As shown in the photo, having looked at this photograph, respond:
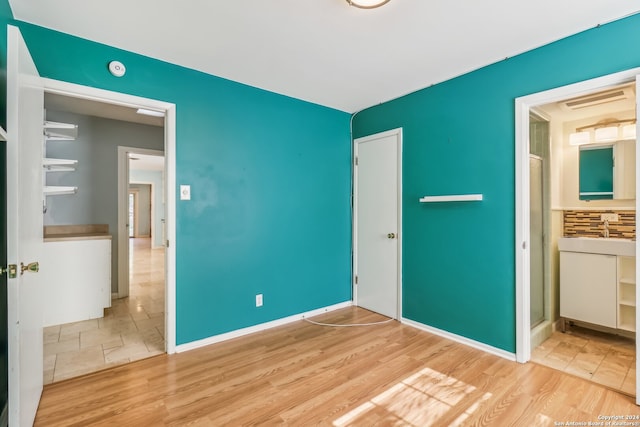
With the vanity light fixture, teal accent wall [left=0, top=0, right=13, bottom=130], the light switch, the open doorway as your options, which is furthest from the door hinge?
the vanity light fixture

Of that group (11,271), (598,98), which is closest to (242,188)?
(11,271)

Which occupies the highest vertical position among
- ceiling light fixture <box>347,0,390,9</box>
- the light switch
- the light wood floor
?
ceiling light fixture <box>347,0,390,9</box>

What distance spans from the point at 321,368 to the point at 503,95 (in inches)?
106

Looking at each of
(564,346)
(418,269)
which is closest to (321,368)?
(418,269)

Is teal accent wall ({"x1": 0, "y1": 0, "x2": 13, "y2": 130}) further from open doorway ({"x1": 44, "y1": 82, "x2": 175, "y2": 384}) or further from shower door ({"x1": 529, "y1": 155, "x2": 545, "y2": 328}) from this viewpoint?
shower door ({"x1": 529, "y1": 155, "x2": 545, "y2": 328})

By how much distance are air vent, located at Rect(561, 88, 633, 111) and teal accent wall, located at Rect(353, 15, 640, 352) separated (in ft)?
1.52

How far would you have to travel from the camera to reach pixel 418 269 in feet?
10.4

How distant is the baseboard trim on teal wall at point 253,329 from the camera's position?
8.83 ft

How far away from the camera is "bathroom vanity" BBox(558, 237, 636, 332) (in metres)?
2.84

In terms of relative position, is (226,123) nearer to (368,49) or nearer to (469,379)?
(368,49)

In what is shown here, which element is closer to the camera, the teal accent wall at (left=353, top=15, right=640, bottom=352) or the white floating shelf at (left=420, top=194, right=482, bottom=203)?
the teal accent wall at (left=353, top=15, right=640, bottom=352)

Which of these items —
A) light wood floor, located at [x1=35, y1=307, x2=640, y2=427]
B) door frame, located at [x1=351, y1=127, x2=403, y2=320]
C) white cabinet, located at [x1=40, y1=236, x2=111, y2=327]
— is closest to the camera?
light wood floor, located at [x1=35, y1=307, x2=640, y2=427]

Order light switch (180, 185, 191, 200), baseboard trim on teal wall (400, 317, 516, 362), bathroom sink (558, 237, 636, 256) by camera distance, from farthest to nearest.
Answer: bathroom sink (558, 237, 636, 256) → light switch (180, 185, 191, 200) → baseboard trim on teal wall (400, 317, 516, 362)

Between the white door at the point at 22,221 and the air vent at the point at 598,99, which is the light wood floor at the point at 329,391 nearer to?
the white door at the point at 22,221
